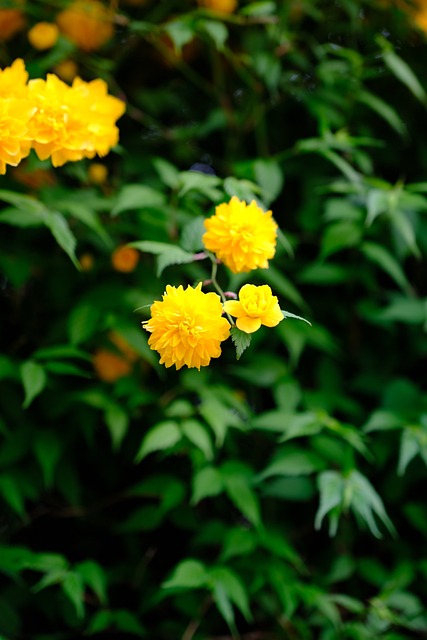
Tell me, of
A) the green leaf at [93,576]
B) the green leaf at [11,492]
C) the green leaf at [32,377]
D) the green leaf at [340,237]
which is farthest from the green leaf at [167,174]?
the green leaf at [93,576]

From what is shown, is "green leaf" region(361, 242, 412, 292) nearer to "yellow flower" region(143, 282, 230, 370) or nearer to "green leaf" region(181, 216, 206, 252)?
"green leaf" region(181, 216, 206, 252)

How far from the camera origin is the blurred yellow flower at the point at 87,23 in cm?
171

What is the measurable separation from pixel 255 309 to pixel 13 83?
1.98 ft

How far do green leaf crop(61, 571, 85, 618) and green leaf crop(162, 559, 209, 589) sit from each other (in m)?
0.17

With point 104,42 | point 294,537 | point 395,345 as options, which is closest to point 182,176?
point 104,42

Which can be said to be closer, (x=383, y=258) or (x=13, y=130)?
(x=13, y=130)

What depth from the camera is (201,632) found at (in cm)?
166

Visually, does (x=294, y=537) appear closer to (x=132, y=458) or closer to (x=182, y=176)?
(x=132, y=458)

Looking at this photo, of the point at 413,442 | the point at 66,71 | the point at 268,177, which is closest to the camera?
the point at 413,442

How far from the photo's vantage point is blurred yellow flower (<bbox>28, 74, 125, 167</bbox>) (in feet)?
3.70

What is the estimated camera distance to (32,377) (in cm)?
137

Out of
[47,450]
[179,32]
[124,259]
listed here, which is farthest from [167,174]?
[47,450]

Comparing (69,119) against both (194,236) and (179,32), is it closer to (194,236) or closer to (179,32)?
(194,236)

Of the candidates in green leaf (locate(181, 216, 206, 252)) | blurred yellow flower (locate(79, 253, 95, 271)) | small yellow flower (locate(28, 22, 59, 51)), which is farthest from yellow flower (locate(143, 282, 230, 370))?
small yellow flower (locate(28, 22, 59, 51))
